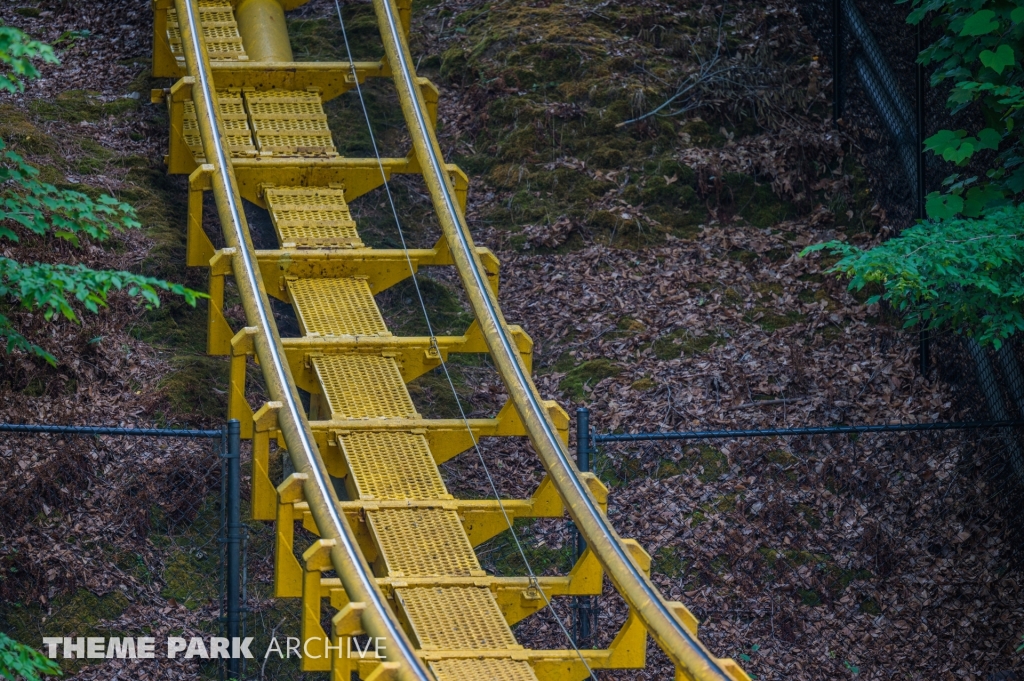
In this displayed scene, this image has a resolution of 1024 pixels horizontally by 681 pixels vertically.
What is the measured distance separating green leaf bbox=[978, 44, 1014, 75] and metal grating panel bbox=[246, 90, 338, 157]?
4531 mm

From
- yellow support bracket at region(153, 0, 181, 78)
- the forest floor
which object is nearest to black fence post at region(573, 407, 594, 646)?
the forest floor

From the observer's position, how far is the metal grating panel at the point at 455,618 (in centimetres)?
669

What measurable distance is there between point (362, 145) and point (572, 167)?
197 cm

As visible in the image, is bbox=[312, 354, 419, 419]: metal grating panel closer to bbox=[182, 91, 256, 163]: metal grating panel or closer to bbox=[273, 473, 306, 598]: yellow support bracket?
bbox=[273, 473, 306, 598]: yellow support bracket

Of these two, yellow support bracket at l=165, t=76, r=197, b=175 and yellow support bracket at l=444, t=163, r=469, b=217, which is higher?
yellow support bracket at l=165, t=76, r=197, b=175

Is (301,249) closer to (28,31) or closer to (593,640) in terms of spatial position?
(593,640)

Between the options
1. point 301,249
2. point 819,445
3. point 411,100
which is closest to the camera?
point 301,249

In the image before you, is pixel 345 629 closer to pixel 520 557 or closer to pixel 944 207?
pixel 520 557

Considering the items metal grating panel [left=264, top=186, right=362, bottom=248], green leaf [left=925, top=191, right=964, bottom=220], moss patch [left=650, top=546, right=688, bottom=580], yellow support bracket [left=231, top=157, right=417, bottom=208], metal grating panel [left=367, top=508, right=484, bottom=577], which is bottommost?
moss patch [left=650, top=546, right=688, bottom=580]

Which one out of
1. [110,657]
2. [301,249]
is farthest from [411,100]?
[110,657]

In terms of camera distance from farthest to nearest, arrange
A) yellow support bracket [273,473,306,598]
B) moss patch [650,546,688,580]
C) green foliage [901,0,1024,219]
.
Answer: green foliage [901,0,1024,219], moss patch [650,546,688,580], yellow support bracket [273,473,306,598]

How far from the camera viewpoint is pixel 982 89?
910 centimetres

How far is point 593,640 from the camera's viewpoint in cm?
832

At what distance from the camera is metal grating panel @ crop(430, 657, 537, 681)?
644cm
